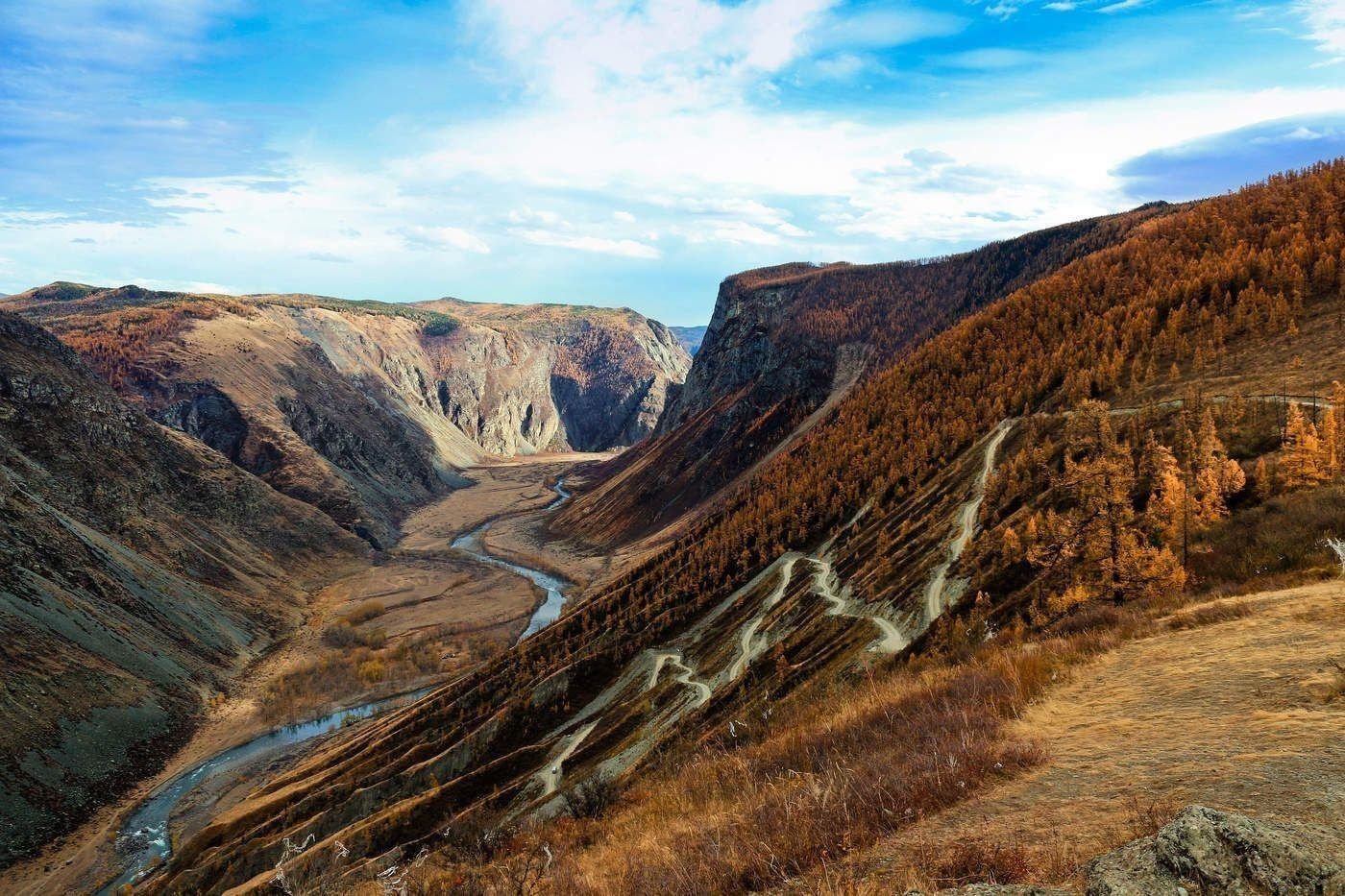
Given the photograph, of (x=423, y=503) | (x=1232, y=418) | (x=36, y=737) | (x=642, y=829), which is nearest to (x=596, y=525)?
(x=423, y=503)

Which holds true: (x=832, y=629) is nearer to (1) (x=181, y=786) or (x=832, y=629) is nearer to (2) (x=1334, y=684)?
(2) (x=1334, y=684)

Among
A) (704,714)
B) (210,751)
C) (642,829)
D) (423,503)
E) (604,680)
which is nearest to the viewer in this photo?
(642,829)

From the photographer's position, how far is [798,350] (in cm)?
14012

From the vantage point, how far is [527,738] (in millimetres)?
45125

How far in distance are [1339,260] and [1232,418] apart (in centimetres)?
2424

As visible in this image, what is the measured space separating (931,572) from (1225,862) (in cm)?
3386

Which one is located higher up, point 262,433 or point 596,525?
point 262,433

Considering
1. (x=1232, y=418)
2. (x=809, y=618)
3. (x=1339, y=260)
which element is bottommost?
(x=809, y=618)

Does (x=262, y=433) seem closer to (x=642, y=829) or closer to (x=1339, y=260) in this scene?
(x=642, y=829)

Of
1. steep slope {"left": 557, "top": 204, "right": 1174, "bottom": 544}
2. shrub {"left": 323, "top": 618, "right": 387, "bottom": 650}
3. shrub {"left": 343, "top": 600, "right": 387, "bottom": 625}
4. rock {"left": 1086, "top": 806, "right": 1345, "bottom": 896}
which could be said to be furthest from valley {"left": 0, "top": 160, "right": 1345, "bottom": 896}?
steep slope {"left": 557, "top": 204, "right": 1174, "bottom": 544}

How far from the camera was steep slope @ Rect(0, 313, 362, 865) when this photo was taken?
157 ft

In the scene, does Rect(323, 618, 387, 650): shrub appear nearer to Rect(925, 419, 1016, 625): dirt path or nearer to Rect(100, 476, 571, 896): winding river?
Rect(100, 476, 571, 896): winding river

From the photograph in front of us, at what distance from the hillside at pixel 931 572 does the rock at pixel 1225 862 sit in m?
4.04

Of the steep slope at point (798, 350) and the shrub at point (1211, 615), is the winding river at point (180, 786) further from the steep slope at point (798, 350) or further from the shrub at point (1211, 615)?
the steep slope at point (798, 350)
